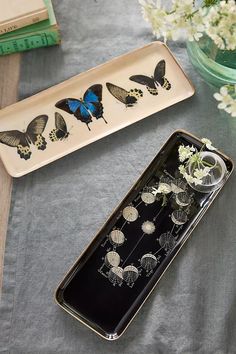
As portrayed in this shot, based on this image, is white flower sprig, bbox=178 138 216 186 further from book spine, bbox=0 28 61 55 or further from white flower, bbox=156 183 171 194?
book spine, bbox=0 28 61 55

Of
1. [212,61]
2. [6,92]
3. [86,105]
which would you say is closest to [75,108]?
[86,105]

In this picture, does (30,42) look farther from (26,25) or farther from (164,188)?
(164,188)

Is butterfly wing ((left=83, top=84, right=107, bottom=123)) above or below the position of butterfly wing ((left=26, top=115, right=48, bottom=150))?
above

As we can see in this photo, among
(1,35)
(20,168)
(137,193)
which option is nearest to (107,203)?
(137,193)

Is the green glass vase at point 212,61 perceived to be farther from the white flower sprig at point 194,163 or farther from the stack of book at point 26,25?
the stack of book at point 26,25

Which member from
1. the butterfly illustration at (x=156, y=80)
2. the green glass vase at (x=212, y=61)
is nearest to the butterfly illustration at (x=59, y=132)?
the butterfly illustration at (x=156, y=80)

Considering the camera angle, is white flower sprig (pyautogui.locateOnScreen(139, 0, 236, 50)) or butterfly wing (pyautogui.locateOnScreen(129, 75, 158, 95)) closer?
white flower sprig (pyautogui.locateOnScreen(139, 0, 236, 50))

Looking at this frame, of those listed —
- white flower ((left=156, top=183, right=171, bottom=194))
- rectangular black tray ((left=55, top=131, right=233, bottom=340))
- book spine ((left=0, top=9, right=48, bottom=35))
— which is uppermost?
book spine ((left=0, top=9, right=48, bottom=35))

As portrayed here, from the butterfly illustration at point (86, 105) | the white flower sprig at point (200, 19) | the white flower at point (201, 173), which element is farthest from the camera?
the butterfly illustration at point (86, 105)

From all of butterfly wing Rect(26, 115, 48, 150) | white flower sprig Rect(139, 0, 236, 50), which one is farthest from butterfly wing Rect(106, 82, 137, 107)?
white flower sprig Rect(139, 0, 236, 50)

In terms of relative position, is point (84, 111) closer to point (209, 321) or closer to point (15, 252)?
point (15, 252)
